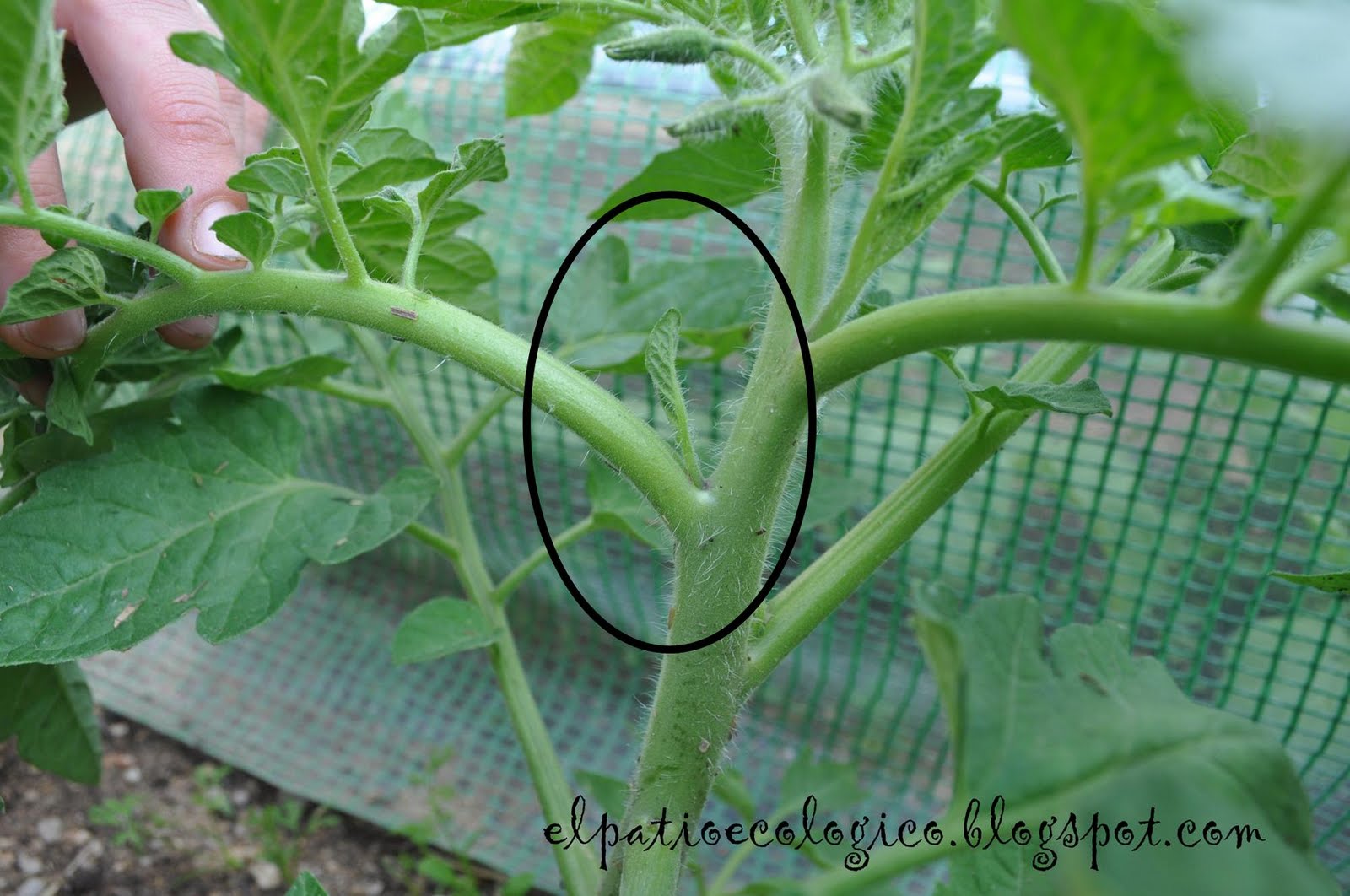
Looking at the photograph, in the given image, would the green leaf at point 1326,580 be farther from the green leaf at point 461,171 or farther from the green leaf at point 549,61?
the green leaf at point 549,61

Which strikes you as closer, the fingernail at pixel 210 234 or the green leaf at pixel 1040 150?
the green leaf at pixel 1040 150

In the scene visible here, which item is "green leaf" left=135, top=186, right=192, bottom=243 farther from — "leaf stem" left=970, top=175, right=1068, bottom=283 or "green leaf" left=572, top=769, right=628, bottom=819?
"green leaf" left=572, top=769, right=628, bottom=819

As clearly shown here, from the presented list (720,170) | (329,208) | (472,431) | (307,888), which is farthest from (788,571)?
(329,208)

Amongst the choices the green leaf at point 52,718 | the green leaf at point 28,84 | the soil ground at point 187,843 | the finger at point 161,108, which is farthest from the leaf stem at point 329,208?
the soil ground at point 187,843

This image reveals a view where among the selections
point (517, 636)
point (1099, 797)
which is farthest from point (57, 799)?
point (1099, 797)

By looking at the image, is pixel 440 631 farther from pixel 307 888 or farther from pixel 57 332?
pixel 57 332

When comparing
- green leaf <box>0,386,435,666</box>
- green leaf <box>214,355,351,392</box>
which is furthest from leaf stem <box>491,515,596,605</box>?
green leaf <box>214,355,351,392</box>

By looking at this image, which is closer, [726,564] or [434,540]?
[726,564]
